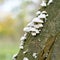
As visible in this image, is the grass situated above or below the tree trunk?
above

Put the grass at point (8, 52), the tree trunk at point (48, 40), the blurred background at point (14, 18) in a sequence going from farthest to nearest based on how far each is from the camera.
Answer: the blurred background at point (14, 18) → the grass at point (8, 52) → the tree trunk at point (48, 40)

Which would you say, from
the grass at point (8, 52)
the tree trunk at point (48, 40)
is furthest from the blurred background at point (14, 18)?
the tree trunk at point (48, 40)

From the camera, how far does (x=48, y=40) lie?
0.90 m

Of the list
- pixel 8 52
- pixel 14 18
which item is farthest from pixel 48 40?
pixel 14 18

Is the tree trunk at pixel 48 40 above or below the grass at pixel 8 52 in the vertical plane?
below

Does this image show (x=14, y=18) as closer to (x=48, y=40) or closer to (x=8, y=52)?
(x=8, y=52)

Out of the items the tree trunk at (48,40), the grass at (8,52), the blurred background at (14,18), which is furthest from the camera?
the blurred background at (14,18)

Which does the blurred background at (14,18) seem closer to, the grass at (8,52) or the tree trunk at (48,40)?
the grass at (8,52)

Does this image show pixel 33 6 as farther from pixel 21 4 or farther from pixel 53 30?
pixel 53 30

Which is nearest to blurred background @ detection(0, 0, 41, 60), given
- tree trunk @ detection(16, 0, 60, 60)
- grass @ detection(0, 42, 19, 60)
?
grass @ detection(0, 42, 19, 60)

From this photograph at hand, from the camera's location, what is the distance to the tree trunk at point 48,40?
89 centimetres

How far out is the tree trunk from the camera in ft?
2.92

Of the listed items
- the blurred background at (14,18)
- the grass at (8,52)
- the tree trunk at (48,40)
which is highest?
the blurred background at (14,18)

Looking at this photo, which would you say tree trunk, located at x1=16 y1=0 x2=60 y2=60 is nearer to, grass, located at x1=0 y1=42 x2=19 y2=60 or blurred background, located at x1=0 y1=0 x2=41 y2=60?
grass, located at x1=0 y1=42 x2=19 y2=60
